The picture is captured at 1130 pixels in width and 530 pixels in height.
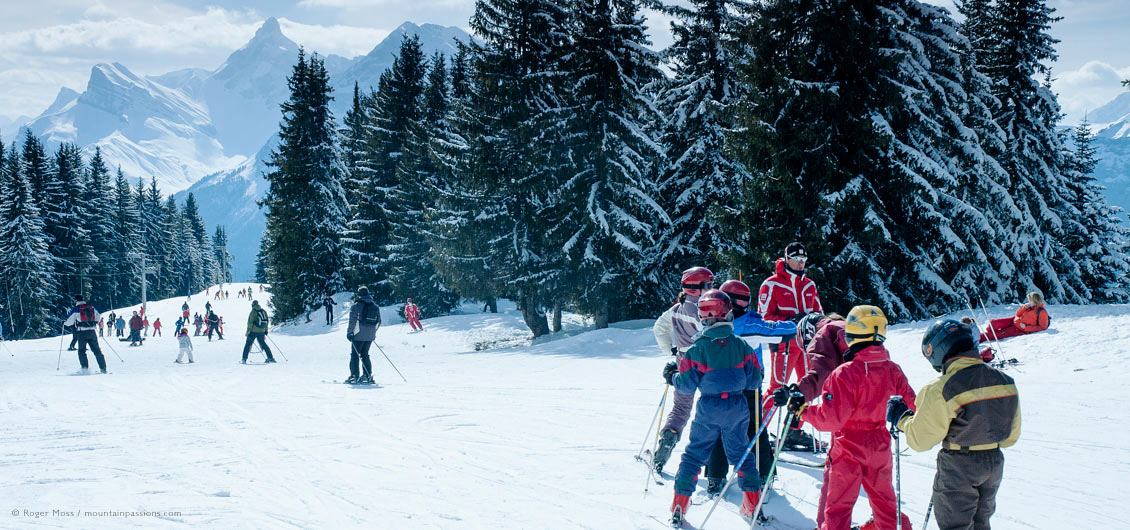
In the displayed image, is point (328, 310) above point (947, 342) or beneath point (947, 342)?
above

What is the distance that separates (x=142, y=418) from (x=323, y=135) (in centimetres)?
3066

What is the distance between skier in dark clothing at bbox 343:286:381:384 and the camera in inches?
481

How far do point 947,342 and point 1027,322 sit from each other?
34.1ft

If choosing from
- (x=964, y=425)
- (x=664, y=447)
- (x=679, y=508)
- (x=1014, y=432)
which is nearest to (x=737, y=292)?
(x=664, y=447)

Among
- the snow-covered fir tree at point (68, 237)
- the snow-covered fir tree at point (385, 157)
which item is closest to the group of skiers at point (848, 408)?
the snow-covered fir tree at point (385, 157)

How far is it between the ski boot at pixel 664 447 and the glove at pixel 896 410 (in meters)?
2.15

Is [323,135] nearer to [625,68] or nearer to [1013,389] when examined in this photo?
[625,68]

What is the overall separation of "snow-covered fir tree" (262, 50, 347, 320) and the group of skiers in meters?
33.7

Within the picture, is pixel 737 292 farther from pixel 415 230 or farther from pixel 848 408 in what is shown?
pixel 415 230

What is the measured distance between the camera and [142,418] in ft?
30.3

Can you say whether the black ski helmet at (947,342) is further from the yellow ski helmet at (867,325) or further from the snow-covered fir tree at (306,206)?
the snow-covered fir tree at (306,206)

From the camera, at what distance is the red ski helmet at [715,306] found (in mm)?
4461

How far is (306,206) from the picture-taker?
35.8m

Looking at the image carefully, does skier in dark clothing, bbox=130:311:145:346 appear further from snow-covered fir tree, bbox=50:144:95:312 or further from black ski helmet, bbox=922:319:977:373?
snow-covered fir tree, bbox=50:144:95:312
